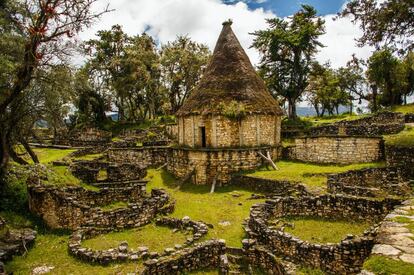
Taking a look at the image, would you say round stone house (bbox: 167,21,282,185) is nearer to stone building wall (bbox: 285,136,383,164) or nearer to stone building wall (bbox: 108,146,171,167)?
stone building wall (bbox: 285,136,383,164)

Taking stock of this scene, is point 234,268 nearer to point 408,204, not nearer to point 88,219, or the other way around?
point 408,204

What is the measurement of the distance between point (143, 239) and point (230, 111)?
12451mm

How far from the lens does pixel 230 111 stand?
2145 cm

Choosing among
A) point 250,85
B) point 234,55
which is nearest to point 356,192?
point 250,85

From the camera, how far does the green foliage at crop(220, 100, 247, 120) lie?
21453 millimetres

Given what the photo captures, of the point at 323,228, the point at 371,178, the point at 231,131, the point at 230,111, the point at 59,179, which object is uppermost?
the point at 230,111

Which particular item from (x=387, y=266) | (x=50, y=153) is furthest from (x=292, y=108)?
(x=387, y=266)

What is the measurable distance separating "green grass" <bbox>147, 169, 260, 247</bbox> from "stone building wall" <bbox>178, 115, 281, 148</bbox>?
3344 mm

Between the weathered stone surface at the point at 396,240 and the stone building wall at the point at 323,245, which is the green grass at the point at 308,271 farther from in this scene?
the weathered stone surface at the point at 396,240

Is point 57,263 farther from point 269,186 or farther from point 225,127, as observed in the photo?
point 225,127

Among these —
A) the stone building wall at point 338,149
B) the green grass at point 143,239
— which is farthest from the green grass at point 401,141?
the green grass at point 143,239

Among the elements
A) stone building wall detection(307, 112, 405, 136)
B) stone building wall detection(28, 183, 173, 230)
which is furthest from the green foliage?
stone building wall detection(28, 183, 173, 230)

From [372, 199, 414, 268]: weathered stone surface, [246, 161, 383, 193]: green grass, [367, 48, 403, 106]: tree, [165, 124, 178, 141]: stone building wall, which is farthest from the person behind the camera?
[367, 48, 403, 106]: tree

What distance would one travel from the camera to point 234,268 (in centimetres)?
867
